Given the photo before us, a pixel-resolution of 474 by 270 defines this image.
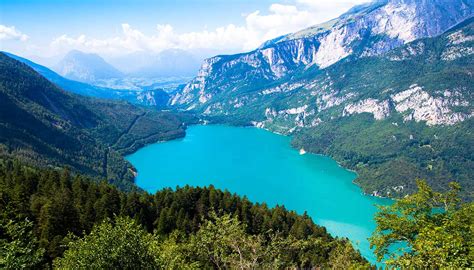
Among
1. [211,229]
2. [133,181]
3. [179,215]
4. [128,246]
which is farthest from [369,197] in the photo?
[128,246]

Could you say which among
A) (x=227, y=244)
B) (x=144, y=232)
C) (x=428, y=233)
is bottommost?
(x=144, y=232)

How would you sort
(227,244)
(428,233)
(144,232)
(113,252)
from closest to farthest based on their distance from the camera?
(428,233), (113,252), (227,244), (144,232)

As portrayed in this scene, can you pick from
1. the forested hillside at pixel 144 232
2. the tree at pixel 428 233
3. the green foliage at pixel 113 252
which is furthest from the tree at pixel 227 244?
the tree at pixel 428 233

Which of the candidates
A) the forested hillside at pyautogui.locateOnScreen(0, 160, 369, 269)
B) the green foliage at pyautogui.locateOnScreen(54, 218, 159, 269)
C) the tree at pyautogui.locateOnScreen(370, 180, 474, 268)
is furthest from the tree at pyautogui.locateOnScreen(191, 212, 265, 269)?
the tree at pyautogui.locateOnScreen(370, 180, 474, 268)

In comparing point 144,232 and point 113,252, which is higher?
point 144,232

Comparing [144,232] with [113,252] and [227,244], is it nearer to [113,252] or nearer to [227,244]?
[227,244]

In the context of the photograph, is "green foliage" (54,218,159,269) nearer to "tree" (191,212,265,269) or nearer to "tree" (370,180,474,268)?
"tree" (191,212,265,269)

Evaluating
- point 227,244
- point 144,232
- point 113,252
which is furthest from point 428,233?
point 144,232
